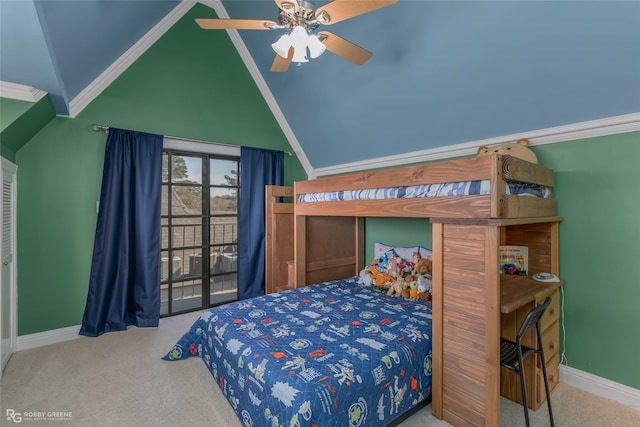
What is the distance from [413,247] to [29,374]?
371 cm

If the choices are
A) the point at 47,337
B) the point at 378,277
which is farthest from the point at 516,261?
the point at 47,337

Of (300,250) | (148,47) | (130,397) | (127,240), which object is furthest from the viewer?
(300,250)

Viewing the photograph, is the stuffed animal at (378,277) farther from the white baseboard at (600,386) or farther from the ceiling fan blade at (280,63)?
the ceiling fan blade at (280,63)

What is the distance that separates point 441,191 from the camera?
1895 mm

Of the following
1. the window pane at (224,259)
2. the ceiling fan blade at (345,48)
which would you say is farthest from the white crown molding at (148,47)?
the ceiling fan blade at (345,48)

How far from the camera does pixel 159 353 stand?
2670 millimetres

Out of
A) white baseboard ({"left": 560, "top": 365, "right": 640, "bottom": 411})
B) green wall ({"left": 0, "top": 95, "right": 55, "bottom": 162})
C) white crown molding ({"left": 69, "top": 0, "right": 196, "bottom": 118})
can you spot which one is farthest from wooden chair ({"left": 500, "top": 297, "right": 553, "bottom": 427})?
white crown molding ({"left": 69, "top": 0, "right": 196, "bottom": 118})

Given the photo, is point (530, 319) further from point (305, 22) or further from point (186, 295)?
point (186, 295)

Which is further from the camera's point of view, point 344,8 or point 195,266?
point 195,266

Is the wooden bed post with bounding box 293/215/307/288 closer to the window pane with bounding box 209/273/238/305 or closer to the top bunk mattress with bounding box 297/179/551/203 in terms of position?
the top bunk mattress with bounding box 297/179/551/203

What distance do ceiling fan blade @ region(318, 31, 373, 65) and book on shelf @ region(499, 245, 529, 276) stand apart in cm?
201

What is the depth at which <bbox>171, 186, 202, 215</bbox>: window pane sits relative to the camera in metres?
3.61

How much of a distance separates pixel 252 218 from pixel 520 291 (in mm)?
3174

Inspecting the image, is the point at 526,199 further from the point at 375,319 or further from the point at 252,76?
the point at 252,76
